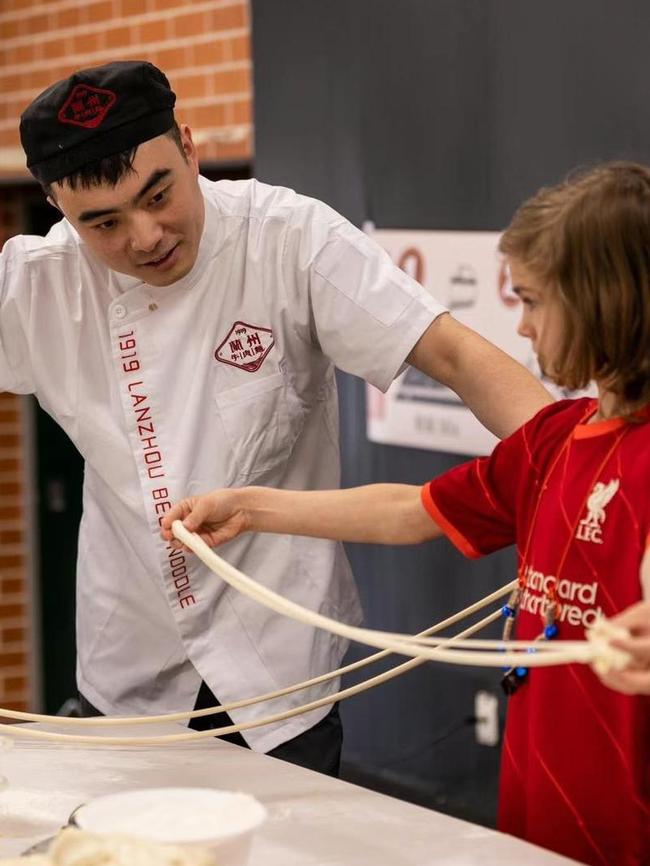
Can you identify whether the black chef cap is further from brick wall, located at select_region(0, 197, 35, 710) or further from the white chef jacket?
brick wall, located at select_region(0, 197, 35, 710)

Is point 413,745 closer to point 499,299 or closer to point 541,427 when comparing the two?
point 499,299

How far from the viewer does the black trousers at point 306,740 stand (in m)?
1.97

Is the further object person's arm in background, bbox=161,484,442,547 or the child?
person's arm in background, bbox=161,484,442,547

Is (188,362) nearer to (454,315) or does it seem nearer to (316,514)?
(316,514)

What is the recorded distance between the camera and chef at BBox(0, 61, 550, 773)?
1892 millimetres

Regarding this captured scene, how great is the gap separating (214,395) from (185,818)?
0.82 metres

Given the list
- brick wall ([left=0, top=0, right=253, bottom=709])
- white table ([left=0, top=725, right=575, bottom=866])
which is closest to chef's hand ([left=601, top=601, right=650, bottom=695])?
white table ([left=0, top=725, right=575, bottom=866])

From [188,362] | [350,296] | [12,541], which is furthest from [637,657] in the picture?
[12,541]

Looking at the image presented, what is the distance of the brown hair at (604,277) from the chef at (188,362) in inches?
16.9

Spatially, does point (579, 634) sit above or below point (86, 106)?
below

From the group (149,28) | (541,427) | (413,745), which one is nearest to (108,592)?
(541,427)

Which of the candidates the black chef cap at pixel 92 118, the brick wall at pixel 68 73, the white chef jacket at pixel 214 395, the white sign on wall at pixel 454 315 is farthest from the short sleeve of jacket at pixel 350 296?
the brick wall at pixel 68 73

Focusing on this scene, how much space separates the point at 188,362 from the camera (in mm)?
2029

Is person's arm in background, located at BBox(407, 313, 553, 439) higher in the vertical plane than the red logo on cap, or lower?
lower
